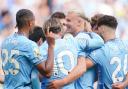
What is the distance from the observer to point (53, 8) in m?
11.8

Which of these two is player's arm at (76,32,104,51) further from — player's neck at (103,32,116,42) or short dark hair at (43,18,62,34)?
short dark hair at (43,18,62,34)

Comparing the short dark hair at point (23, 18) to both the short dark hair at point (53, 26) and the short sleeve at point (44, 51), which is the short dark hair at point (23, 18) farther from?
the short sleeve at point (44, 51)

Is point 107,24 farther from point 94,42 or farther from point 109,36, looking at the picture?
point 94,42

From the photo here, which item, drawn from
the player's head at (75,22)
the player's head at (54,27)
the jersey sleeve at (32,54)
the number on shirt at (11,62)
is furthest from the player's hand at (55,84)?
the player's head at (75,22)

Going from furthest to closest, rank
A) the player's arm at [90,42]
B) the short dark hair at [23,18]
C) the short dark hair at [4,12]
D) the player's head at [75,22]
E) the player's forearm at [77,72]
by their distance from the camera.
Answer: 1. the short dark hair at [4,12]
2. the player's head at [75,22]
3. the player's arm at [90,42]
4. the player's forearm at [77,72]
5. the short dark hair at [23,18]

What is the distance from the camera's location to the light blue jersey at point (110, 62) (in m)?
6.87

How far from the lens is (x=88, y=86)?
684 cm

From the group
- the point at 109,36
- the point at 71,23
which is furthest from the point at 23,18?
the point at 109,36

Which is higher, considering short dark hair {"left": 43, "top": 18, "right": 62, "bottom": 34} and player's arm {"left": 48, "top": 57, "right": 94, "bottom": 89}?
short dark hair {"left": 43, "top": 18, "right": 62, "bottom": 34}

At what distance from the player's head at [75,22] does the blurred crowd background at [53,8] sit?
10.7ft

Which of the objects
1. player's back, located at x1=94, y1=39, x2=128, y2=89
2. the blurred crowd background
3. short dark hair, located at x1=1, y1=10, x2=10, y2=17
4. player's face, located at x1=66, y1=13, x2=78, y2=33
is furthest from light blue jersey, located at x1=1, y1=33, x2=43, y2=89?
short dark hair, located at x1=1, y1=10, x2=10, y2=17

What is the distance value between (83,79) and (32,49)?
2.93 feet

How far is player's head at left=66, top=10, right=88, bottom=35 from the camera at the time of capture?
6973mm

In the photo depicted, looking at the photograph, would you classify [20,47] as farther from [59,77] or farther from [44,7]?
[44,7]
